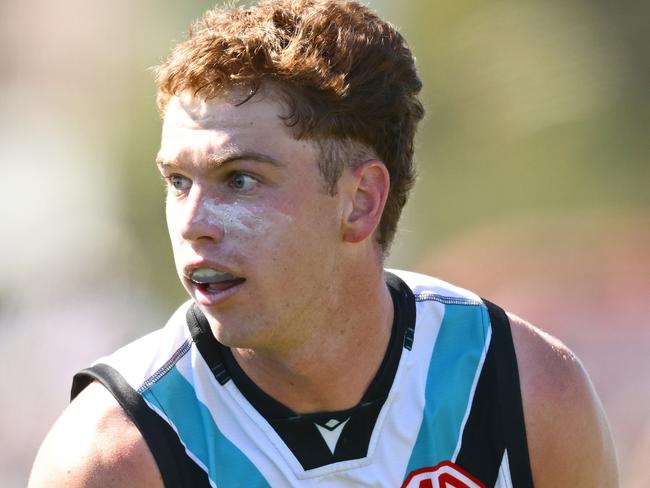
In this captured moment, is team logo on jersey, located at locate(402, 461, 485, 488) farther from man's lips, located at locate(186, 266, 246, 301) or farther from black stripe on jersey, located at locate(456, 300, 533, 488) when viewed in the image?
man's lips, located at locate(186, 266, 246, 301)

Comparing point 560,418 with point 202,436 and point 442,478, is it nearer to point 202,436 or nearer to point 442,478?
point 442,478

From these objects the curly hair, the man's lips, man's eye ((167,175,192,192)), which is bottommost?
the man's lips

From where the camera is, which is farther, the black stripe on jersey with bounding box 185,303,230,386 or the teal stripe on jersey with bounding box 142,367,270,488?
the black stripe on jersey with bounding box 185,303,230,386

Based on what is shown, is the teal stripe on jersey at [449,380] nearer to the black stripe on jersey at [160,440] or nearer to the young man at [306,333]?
the young man at [306,333]

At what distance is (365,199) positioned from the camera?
3174 millimetres

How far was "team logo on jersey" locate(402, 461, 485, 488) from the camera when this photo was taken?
10.1 feet

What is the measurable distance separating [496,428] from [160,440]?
1010mm

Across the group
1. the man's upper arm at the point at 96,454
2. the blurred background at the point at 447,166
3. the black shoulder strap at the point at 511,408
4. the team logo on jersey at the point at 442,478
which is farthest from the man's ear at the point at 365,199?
the blurred background at the point at 447,166

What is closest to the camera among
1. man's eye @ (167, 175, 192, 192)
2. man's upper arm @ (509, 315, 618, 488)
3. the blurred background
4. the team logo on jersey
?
man's eye @ (167, 175, 192, 192)

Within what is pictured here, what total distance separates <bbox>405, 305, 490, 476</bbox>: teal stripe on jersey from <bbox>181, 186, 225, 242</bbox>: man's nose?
0.83m

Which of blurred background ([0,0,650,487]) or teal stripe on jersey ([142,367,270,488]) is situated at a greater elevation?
blurred background ([0,0,650,487])

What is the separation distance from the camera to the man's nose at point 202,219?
9.30ft

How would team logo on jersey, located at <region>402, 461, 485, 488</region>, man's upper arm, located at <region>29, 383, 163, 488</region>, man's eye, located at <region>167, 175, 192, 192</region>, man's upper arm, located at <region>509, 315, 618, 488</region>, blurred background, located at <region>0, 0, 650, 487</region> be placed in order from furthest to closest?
blurred background, located at <region>0, 0, 650, 487</region> < man's upper arm, located at <region>509, 315, 618, 488</region> < team logo on jersey, located at <region>402, 461, 485, 488</region> < man's eye, located at <region>167, 175, 192, 192</region> < man's upper arm, located at <region>29, 383, 163, 488</region>

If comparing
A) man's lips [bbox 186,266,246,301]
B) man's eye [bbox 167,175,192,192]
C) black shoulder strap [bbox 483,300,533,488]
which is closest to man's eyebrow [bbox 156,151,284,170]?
man's eye [bbox 167,175,192,192]
